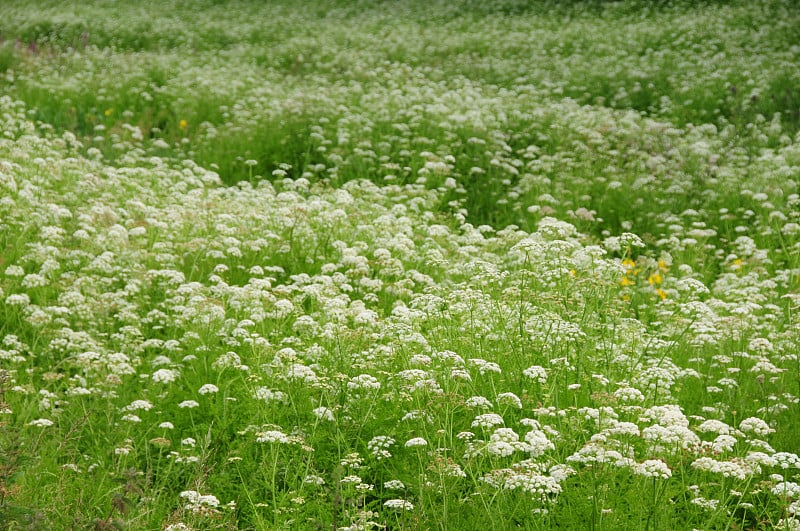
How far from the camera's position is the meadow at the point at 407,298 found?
4.33m

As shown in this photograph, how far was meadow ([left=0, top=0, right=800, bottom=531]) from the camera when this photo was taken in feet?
14.2

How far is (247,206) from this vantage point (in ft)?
30.0

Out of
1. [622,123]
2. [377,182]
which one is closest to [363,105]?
[377,182]

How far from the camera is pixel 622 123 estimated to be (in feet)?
41.7

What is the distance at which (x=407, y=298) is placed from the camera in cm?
715

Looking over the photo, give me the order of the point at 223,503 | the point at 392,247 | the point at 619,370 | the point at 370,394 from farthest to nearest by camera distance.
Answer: the point at 392,247
the point at 619,370
the point at 370,394
the point at 223,503

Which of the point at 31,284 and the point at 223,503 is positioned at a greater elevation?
the point at 31,284

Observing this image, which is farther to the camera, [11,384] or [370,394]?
[11,384]

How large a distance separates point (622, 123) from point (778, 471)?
8.52 meters

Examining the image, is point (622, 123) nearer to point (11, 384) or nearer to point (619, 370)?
point (619, 370)

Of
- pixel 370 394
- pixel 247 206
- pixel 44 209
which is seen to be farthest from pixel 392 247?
pixel 44 209

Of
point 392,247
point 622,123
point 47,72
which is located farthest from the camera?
point 47,72

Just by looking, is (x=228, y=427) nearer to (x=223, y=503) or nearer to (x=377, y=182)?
(x=223, y=503)

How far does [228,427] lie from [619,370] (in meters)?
2.64
